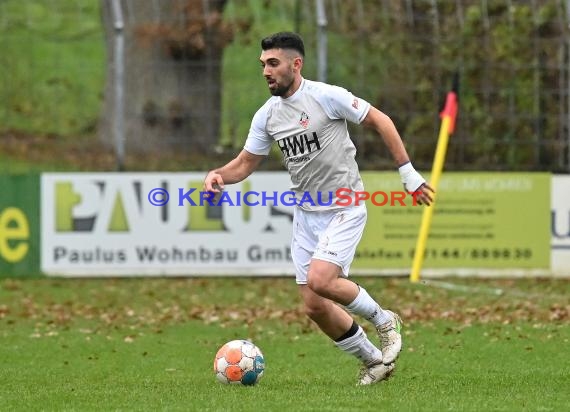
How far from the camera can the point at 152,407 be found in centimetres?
841

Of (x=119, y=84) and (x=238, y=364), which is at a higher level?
(x=119, y=84)

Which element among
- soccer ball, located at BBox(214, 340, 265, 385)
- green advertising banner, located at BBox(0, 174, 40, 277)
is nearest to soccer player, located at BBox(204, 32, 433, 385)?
soccer ball, located at BBox(214, 340, 265, 385)

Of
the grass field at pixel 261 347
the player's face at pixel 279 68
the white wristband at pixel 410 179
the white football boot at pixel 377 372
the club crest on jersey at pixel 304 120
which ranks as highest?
the player's face at pixel 279 68

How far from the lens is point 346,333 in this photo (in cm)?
940

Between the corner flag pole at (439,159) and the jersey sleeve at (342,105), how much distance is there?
741cm

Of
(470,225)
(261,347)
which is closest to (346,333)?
(261,347)

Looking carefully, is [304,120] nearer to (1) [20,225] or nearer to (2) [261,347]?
(2) [261,347]

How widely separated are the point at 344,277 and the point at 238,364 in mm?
919

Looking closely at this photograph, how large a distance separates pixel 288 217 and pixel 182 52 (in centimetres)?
271

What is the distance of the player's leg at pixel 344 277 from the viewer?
361 inches

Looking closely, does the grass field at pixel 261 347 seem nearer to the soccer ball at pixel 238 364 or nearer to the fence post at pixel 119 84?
the soccer ball at pixel 238 364

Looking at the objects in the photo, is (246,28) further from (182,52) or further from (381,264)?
(381,264)

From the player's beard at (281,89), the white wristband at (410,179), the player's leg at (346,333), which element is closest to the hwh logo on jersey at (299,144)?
the player's beard at (281,89)

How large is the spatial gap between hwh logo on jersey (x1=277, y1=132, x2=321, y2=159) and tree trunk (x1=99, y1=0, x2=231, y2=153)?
29.6 ft
